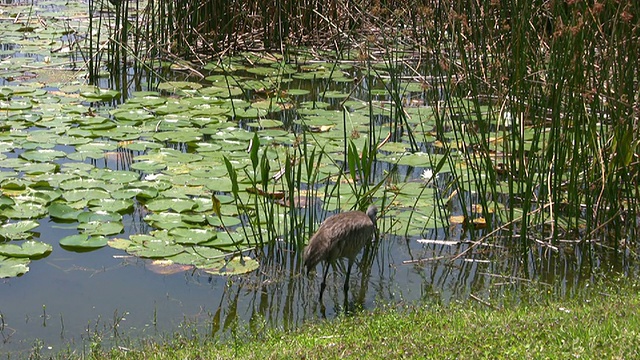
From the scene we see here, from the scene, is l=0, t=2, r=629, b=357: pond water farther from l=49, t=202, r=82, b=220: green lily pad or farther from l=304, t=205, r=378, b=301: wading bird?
l=304, t=205, r=378, b=301: wading bird

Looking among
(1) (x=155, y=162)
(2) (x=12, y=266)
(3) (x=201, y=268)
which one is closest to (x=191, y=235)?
(3) (x=201, y=268)

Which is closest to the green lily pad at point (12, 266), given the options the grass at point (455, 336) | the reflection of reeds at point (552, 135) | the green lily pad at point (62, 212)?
the green lily pad at point (62, 212)

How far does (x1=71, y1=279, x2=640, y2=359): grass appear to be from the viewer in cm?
404

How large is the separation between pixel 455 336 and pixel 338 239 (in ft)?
4.04

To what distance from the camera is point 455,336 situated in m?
4.27

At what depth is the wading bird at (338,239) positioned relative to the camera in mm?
5324

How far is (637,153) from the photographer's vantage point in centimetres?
635

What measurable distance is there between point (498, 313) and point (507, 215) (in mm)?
1527

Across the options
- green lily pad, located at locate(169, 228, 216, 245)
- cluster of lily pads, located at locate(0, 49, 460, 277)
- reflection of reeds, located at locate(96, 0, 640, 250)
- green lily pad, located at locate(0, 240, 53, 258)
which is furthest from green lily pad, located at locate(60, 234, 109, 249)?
reflection of reeds, located at locate(96, 0, 640, 250)

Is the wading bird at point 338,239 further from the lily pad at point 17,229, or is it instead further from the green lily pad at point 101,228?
the lily pad at point 17,229

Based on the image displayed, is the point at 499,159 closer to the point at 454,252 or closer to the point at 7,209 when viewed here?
the point at 454,252

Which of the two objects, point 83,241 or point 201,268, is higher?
point 83,241

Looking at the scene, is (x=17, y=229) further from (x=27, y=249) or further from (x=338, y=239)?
(x=338, y=239)

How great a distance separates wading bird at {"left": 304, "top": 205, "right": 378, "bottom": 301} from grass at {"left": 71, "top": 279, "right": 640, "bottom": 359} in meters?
0.38
